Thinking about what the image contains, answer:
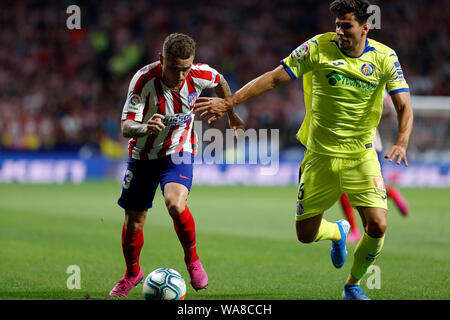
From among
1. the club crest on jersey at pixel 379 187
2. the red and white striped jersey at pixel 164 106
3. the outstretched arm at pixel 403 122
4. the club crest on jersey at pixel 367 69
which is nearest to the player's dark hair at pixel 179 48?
the red and white striped jersey at pixel 164 106

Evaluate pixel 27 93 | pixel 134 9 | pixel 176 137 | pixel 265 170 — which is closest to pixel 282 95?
pixel 265 170

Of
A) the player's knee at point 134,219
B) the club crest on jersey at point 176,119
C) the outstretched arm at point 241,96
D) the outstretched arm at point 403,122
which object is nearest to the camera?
the outstretched arm at point 403,122

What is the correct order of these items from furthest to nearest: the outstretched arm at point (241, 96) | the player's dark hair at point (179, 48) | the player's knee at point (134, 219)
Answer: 1. the player's knee at point (134, 219)
2. the player's dark hair at point (179, 48)
3. the outstretched arm at point (241, 96)

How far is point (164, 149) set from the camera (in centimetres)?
604

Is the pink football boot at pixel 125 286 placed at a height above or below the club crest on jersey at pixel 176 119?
below

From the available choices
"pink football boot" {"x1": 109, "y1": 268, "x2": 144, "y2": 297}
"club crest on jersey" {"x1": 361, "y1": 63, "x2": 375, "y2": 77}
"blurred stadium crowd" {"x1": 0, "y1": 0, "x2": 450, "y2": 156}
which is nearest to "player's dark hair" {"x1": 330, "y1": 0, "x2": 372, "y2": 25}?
"club crest on jersey" {"x1": 361, "y1": 63, "x2": 375, "y2": 77}

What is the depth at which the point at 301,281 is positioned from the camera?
21.6 feet

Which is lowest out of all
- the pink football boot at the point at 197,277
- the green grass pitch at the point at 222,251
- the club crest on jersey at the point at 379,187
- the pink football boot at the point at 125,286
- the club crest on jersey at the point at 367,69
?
the green grass pitch at the point at 222,251

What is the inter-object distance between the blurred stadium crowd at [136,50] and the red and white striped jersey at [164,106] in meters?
15.2

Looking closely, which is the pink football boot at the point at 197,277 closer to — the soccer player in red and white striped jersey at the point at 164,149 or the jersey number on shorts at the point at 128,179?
the soccer player in red and white striped jersey at the point at 164,149

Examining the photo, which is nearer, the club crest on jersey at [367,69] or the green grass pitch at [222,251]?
the club crest on jersey at [367,69]

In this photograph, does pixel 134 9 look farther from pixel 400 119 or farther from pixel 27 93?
pixel 400 119

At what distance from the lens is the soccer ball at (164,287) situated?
5441mm
